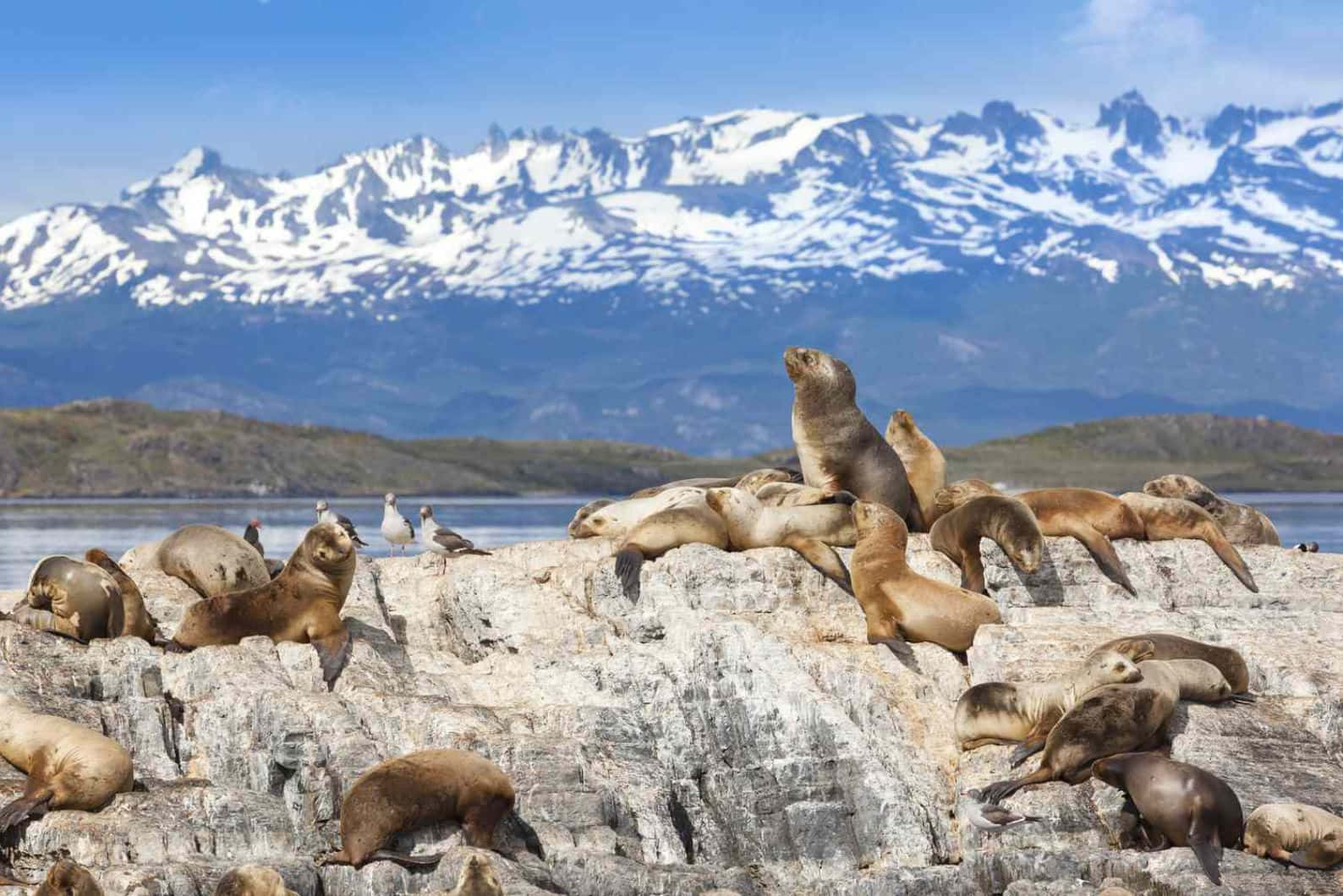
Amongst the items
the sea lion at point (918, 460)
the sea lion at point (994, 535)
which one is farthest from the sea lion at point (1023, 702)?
the sea lion at point (918, 460)

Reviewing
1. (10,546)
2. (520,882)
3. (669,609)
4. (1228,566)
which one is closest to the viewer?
(520,882)

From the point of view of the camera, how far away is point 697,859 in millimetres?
16922

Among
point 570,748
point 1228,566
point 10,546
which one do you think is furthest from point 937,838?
point 10,546

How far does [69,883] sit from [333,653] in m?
4.84

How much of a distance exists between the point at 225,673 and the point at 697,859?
442 centimetres

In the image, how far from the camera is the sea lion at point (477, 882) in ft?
46.8

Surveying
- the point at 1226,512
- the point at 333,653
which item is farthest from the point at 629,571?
the point at 1226,512

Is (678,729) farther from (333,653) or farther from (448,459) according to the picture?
(448,459)

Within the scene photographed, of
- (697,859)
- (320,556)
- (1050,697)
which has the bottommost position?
(697,859)

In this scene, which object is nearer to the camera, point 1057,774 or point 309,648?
point 1057,774

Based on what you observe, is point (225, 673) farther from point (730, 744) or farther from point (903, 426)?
point (903, 426)

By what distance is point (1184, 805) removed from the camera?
1591 centimetres

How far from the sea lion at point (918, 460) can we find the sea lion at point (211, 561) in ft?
22.8

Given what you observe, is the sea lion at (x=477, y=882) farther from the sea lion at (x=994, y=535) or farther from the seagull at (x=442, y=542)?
the seagull at (x=442, y=542)
